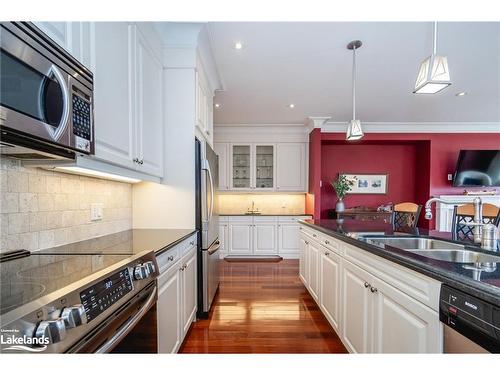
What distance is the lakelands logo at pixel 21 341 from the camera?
1.78ft

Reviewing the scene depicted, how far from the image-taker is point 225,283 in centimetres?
334

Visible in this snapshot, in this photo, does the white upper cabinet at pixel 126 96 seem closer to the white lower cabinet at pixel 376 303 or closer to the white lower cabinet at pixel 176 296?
the white lower cabinet at pixel 176 296

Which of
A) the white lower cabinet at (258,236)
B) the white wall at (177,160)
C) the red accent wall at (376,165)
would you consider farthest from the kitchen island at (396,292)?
the red accent wall at (376,165)

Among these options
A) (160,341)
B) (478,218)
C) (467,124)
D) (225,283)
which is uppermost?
(467,124)

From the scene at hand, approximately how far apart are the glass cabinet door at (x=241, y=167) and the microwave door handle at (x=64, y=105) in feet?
13.2

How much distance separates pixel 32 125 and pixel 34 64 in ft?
0.66

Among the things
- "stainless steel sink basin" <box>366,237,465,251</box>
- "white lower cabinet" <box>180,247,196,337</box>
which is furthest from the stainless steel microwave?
"stainless steel sink basin" <box>366,237,465,251</box>

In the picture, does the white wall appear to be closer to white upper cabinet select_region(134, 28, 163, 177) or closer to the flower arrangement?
white upper cabinet select_region(134, 28, 163, 177)

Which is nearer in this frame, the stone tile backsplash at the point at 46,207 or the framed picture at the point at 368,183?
the stone tile backsplash at the point at 46,207

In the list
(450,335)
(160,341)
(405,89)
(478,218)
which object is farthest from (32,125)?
(405,89)

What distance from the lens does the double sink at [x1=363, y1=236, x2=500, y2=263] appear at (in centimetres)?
134

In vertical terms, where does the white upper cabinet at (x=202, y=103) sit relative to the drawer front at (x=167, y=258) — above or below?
above

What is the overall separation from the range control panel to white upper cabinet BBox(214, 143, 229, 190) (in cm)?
394

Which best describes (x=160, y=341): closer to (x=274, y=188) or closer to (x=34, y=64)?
(x=34, y=64)
